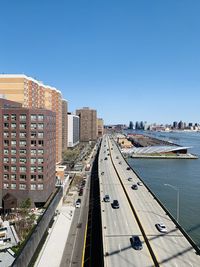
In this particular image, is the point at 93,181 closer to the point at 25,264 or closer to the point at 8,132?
the point at 8,132

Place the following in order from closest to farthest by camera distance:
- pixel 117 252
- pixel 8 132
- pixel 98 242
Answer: pixel 117 252, pixel 98 242, pixel 8 132

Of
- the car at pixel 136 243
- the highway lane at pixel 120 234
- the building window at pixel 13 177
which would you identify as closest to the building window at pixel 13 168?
the building window at pixel 13 177

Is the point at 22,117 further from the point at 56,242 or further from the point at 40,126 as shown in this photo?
the point at 56,242

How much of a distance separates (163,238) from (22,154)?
32.4m

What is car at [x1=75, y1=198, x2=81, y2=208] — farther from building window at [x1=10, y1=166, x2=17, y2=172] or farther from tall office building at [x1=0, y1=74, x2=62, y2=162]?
tall office building at [x1=0, y1=74, x2=62, y2=162]

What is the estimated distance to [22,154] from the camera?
57688 millimetres

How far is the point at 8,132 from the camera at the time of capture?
57531 mm

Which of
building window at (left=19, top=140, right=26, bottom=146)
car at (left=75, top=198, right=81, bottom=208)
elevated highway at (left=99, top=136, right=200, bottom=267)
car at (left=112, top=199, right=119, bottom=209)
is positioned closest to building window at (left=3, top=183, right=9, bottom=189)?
building window at (left=19, top=140, right=26, bottom=146)

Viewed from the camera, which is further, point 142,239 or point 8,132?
point 8,132

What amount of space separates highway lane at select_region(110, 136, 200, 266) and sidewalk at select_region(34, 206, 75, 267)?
443 inches

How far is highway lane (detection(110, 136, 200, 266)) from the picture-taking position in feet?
98.0

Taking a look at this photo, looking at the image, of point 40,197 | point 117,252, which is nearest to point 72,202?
point 40,197

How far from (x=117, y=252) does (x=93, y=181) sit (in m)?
54.8

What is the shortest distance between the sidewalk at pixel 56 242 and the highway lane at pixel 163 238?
11.3 m
